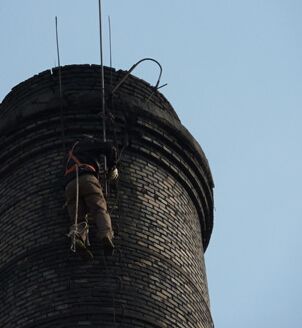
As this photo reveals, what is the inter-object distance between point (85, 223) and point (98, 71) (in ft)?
11.4

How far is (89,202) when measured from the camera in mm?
16047

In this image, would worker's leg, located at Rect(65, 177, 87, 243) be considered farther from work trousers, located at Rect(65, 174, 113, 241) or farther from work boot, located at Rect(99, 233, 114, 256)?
work boot, located at Rect(99, 233, 114, 256)

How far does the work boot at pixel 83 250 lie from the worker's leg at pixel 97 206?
241 mm

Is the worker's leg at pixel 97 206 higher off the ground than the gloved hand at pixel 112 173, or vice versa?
the gloved hand at pixel 112 173

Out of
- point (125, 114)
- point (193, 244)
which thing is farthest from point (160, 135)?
point (193, 244)

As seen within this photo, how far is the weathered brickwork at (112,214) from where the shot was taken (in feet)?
51.1

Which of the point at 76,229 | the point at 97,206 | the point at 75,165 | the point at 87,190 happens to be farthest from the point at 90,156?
the point at 76,229

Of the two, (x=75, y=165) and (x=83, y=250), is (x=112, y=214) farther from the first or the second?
(x=83, y=250)

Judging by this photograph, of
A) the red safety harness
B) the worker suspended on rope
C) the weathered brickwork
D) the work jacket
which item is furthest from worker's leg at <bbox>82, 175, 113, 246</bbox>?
the weathered brickwork

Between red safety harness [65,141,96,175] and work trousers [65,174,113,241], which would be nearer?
work trousers [65,174,113,241]

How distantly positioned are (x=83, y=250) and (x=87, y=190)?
79 cm

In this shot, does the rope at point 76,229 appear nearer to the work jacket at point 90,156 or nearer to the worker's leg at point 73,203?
the worker's leg at point 73,203

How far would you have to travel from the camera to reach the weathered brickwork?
15.6m

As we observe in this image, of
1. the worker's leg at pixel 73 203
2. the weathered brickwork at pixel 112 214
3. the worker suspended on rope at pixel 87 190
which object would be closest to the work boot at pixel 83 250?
the worker suspended on rope at pixel 87 190
